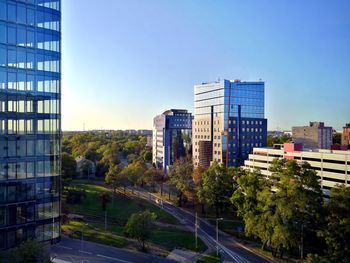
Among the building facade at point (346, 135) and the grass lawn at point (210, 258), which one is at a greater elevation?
the building facade at point (346, 135)

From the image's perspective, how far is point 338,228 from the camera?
3934cm

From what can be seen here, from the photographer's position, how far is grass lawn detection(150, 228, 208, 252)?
49.2 m

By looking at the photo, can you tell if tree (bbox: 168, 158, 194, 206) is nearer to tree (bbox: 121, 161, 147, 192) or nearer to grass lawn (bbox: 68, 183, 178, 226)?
grass lawn (bbox: 68, 183, 178, 226)

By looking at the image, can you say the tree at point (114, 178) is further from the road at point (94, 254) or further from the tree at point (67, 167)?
the road at point (94, 254)

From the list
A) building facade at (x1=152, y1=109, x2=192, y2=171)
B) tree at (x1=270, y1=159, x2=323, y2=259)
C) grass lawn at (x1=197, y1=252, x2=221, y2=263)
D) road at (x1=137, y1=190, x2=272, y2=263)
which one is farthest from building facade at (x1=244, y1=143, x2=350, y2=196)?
building facade at (x1=152, y1=109, x2=192, y2=171)

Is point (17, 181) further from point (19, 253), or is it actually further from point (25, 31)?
point (25, 31)

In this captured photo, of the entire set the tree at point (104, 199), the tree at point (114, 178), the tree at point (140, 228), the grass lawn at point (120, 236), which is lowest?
the grass lawn at point (120, 236)

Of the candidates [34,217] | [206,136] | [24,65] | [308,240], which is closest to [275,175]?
[308,240]

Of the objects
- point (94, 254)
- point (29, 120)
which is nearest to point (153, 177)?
point (94, 254)

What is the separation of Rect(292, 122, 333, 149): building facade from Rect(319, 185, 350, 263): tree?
57.5 m

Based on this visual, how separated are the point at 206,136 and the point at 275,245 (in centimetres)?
5625

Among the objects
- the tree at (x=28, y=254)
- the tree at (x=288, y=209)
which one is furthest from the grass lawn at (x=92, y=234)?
the tree at (x=28, y=254)

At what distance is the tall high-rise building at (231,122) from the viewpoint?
3654 inches

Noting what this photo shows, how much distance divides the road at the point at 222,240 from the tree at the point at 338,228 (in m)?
8.89
